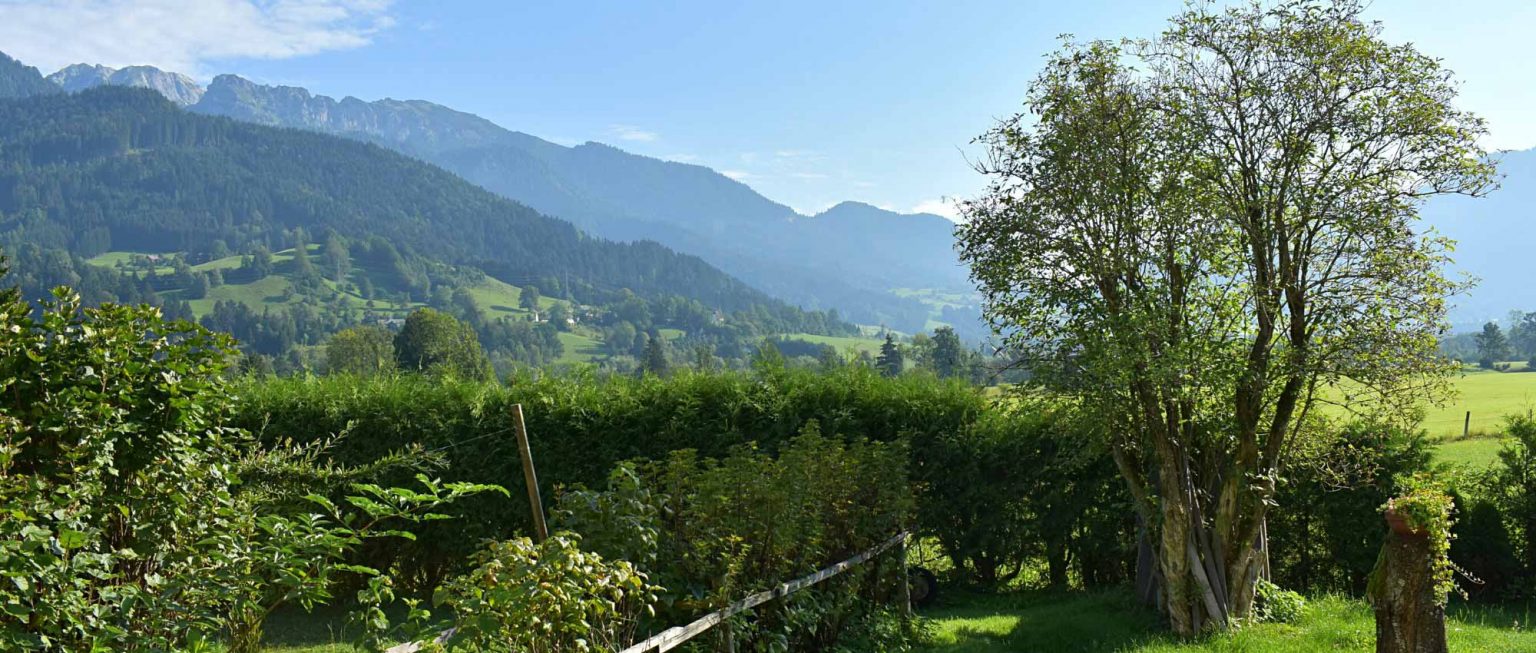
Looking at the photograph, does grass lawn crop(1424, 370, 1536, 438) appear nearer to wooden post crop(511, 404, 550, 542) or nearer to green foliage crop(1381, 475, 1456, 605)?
green foliage crop(1381, 475, 1456, 605)

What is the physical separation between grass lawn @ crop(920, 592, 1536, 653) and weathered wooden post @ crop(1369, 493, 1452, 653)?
68.0 inches

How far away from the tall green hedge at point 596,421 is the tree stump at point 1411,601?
5254mm

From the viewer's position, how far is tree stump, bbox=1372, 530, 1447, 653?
17.5 feet

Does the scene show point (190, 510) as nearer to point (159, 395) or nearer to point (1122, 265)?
point (159, 395)

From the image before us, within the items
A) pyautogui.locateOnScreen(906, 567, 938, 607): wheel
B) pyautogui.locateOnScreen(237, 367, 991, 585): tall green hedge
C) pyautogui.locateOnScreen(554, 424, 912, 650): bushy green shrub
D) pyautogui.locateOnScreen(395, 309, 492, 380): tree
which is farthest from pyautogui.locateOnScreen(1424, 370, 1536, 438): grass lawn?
pyautogui.locateOnScreen(395, 309, 492, 380): tree

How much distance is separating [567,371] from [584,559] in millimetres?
8292

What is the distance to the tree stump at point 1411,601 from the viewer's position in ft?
17.5

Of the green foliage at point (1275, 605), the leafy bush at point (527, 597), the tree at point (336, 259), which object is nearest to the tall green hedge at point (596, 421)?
the green foliage at point (1275, 605)

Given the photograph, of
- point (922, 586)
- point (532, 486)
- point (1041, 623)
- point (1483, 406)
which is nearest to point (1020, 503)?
point (922, 586)

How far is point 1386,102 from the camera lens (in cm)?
718

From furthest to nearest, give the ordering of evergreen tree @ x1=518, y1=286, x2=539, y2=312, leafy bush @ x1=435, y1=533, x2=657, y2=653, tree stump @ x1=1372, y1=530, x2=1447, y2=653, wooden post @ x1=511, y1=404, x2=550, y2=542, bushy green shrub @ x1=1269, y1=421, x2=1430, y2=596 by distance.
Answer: evergreen tree @ x1=518, y1=286, x2=539, y2=312 → bushy green shrub @ x1=1269, y1=421, x2=1430, y2=596 → wooden post @ x1=511, y1=404, x2=550, y2=542 → tree stump @ x1=1372, y1=530, x2=1447, y2=653 → leafy bush @ x1=435, y1=533, x2=657, y2=653

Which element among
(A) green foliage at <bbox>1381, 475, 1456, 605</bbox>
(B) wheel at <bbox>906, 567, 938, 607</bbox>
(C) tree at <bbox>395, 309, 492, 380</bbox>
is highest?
(A) green foliage at <bbox>1381, 475, 1456, 605</bbox>

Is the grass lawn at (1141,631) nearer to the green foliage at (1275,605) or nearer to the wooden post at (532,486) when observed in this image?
the green foliage at (1275,605)

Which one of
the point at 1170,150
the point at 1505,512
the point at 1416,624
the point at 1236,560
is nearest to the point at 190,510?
the point at 1416,624
